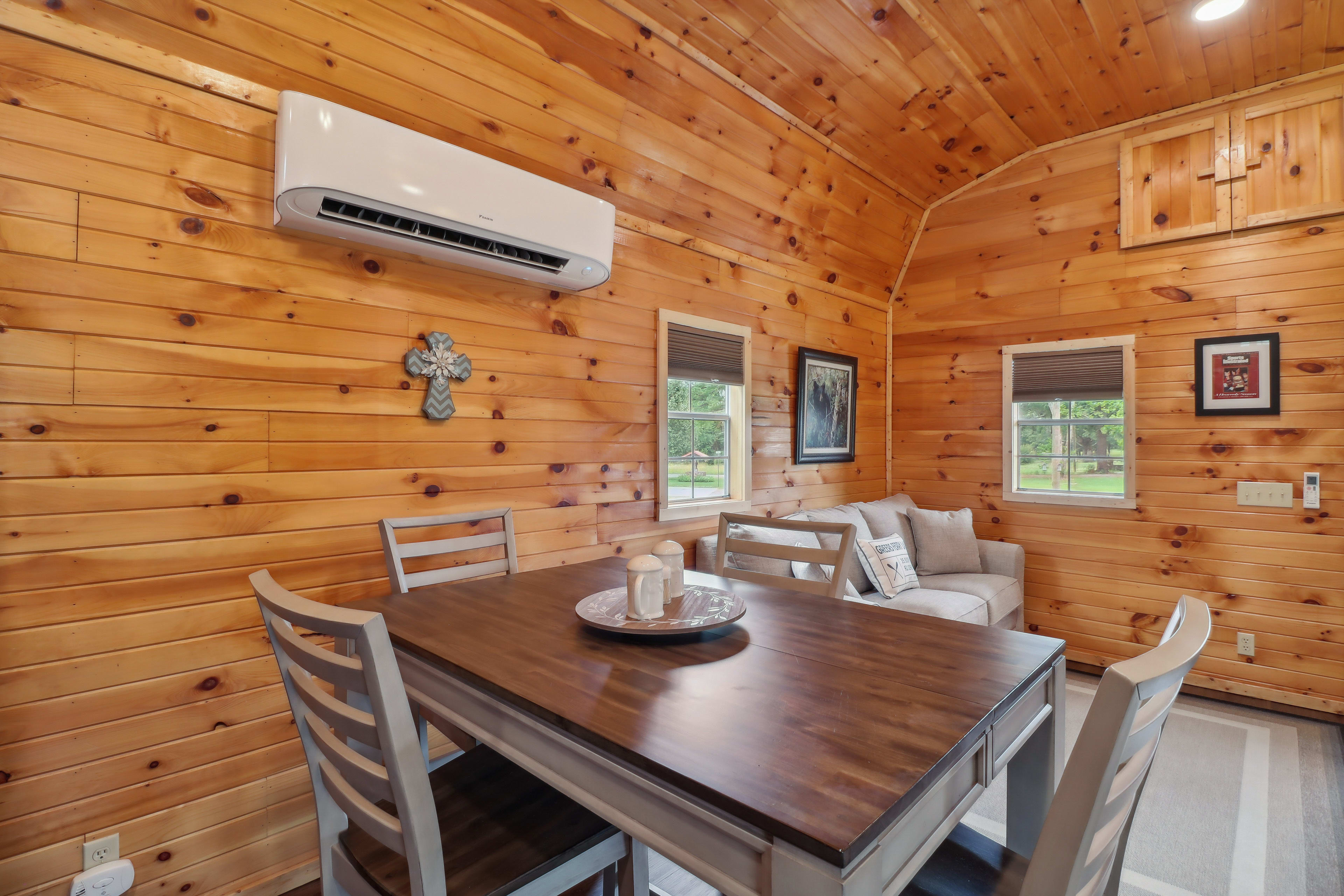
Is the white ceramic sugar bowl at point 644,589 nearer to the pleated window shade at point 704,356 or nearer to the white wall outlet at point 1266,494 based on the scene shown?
the pleated window shade at point 704,356

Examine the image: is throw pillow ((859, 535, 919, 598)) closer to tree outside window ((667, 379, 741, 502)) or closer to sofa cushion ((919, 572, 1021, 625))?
sofa cushion ((919, 572, 1021, 625))

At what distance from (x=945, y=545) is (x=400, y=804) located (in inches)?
136

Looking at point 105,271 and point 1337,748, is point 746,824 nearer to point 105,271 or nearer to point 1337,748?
point 105,271

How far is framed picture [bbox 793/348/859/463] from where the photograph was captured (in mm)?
3811

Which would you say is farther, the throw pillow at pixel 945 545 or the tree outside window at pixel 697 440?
the throw pillow at pixel 945 545

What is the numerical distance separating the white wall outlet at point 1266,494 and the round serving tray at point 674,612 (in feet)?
10.3

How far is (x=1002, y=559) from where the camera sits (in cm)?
372

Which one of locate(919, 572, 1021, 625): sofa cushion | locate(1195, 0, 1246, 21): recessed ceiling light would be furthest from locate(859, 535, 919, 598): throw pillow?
locate(1195, 0, 1246, 21): recessed ceiling light

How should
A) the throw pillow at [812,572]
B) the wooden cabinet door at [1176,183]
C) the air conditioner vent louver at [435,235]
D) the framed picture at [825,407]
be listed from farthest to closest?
1. the framed picture at [825,407]
2. the wooden cabinet door at [1176,183]
3. the throw pillow at [812,572]
4. the air conditioner vent louver at [435,235]

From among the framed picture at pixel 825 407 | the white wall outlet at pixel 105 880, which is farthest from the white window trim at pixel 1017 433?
the white wall outlet at pixel 105 880

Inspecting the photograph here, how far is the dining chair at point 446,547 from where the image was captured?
1931mm

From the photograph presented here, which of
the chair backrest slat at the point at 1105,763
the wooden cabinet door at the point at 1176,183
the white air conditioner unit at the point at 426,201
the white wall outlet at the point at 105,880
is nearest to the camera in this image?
the chair backrest slat at the point at 1105,763

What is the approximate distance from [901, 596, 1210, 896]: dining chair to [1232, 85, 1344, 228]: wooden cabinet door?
3.45 m

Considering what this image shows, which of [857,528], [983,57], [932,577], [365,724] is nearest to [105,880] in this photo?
[365,724]
